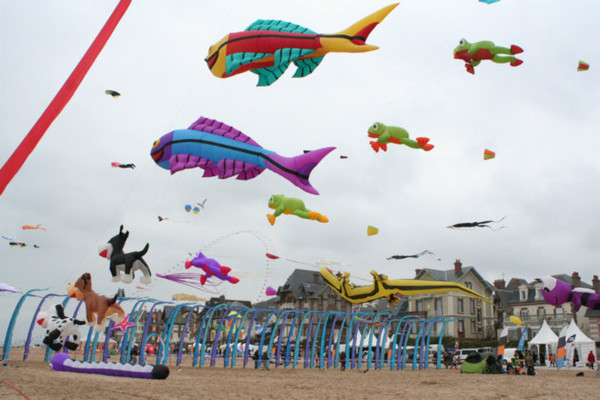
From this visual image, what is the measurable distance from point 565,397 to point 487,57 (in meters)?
9.10

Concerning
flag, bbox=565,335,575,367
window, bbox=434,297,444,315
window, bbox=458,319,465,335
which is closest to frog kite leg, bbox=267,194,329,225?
flag, bbox=565,335,575,367

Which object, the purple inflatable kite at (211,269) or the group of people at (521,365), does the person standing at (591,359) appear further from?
the purple inflatable kite at (211,269)

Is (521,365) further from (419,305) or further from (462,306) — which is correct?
(419,305)

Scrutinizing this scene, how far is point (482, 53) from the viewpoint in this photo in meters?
13.6

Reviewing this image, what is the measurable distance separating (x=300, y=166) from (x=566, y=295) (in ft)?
32.2

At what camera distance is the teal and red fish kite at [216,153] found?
10.9 metres

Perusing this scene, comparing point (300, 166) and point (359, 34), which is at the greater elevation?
point (359, 34)

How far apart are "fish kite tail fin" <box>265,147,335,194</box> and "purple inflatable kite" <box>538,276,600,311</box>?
29.2ft

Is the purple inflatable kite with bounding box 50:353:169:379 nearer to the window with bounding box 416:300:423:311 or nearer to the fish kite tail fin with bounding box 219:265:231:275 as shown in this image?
the fish kite tail fin with bounding box 219:265:231:275

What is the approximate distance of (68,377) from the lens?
15.0 m

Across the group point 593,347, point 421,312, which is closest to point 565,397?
point 593,347

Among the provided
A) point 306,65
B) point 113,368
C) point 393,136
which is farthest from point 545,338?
point 306,65

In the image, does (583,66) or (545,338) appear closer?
(583,66)

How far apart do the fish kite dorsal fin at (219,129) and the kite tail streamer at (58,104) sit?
4.94 meters
